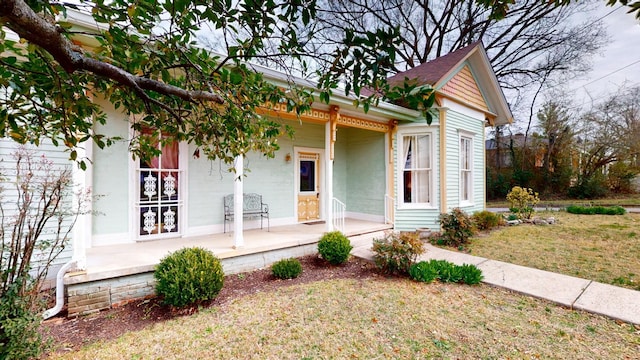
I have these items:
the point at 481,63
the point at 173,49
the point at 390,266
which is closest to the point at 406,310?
the point at 390,266

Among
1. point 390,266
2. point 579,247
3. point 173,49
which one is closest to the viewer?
point 173,49

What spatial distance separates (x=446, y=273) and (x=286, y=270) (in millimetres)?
2633

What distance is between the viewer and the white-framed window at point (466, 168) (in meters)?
8.52

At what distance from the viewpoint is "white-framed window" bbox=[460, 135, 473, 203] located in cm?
852

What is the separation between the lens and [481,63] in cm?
873

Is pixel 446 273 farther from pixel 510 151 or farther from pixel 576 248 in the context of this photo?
pixel 510 151

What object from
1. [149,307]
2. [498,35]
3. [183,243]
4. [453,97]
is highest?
[498,35]

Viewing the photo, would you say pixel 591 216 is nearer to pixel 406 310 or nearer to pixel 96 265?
pixel 406 310

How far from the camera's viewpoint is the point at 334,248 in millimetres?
5113

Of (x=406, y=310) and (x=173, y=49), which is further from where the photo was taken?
(x=406, y=310)

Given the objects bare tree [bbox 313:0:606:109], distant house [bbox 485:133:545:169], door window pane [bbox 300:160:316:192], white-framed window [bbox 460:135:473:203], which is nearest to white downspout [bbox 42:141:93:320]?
door window pane [bbox 300:160:316:192]

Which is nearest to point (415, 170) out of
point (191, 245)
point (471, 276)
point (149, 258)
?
point (471, 276)

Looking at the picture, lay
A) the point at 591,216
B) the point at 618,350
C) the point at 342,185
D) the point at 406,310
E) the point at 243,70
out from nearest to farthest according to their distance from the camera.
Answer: the point at 243,70 < the point at 618,350 < the point at 406,310 < the point at 342,185 < the point at 591,216

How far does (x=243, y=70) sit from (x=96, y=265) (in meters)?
3.60
